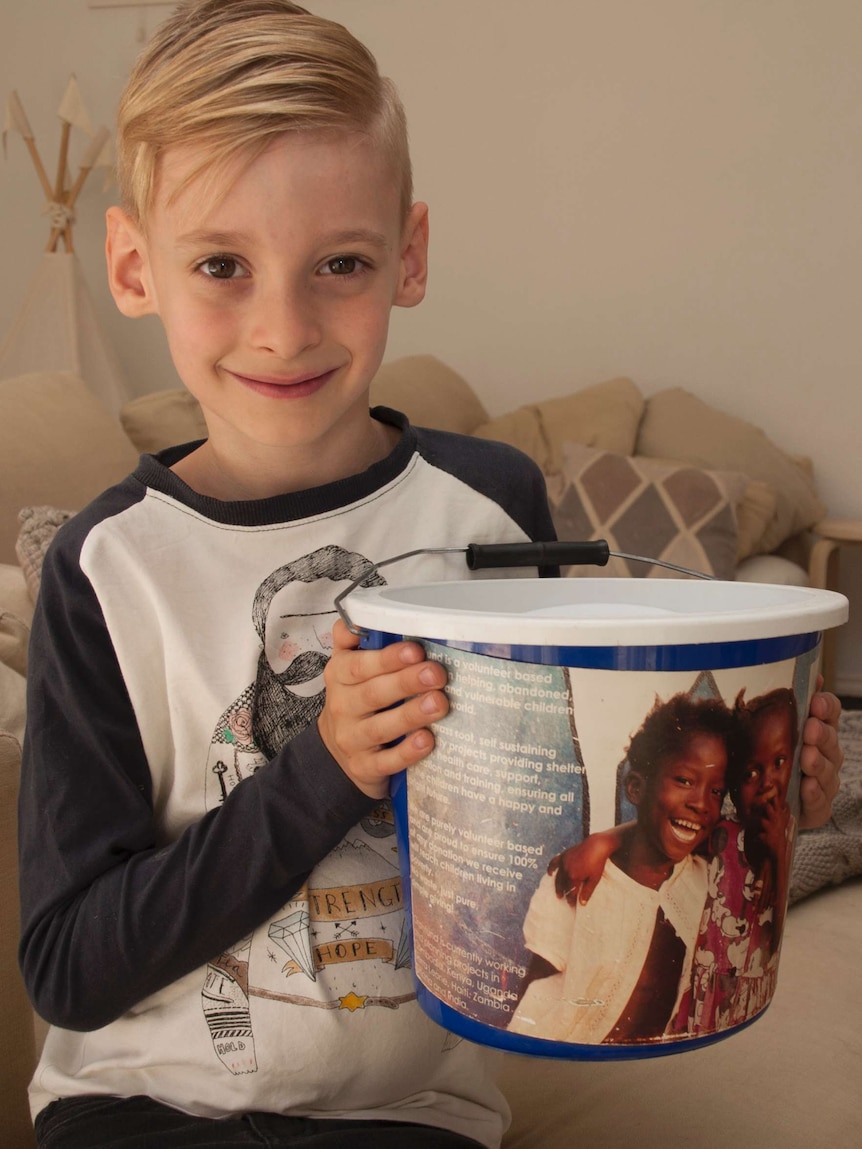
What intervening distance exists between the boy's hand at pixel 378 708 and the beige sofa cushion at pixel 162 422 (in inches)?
64.2

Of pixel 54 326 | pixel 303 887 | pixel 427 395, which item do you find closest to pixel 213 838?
pixel 303 887

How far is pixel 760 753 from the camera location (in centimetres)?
49

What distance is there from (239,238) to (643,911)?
1.44 ft

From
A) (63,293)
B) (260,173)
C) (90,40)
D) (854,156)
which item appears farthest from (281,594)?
(90,40)

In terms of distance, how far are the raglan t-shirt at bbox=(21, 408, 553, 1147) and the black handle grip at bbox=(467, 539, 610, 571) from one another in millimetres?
74

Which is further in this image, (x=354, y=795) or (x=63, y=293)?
(x=63, y=293)

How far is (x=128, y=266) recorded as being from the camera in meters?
0.76

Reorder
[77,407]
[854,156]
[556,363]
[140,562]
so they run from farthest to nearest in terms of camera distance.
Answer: [556,363] < [854,156] < [77,407] < [140,562]

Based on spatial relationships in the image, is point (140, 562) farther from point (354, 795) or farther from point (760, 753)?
point (760, 753)

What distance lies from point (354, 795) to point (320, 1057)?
18 centimetres

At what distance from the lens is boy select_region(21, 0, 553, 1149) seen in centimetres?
65

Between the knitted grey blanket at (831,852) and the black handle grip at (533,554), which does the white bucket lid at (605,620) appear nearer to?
the black handle grip at (533,554)

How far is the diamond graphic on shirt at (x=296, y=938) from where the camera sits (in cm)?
67

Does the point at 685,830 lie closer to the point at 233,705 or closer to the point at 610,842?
the point at 610,842
